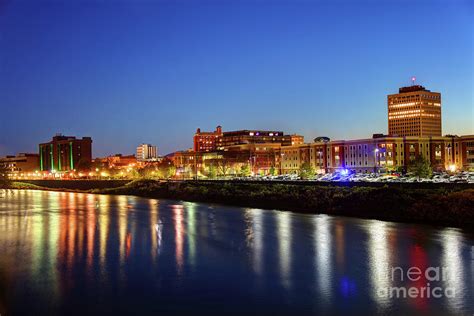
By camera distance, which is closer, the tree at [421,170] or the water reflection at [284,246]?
the water reflection at [284,246]

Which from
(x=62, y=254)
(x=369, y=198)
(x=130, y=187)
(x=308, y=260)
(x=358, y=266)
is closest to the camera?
(x=358, y=266)

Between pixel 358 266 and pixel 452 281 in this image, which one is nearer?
pixel 452 281

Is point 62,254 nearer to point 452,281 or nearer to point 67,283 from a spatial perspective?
point 67,283

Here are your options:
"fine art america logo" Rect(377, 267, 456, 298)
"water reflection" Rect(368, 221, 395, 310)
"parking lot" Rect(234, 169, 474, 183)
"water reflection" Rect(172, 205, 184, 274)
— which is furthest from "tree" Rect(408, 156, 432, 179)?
"fine art america logo" Rect(377, 267, 456, 298)

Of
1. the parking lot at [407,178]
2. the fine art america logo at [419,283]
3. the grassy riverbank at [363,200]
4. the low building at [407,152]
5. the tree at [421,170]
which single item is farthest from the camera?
the low building at [407,152]

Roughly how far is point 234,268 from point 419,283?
8.37 m

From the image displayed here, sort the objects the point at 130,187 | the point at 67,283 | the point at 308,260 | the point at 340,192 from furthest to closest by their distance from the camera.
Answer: the point at 130,187 < the point at 340,192 < the point at 308,260 < the point at 67,283

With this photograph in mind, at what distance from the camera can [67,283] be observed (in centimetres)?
2153

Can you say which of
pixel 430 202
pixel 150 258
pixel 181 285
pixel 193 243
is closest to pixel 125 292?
pixel 181 285

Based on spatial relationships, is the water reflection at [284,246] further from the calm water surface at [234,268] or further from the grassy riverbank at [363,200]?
the grassy riverbank at [363,200]

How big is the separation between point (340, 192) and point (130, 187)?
56960mm

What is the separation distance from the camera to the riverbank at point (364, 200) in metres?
39.3

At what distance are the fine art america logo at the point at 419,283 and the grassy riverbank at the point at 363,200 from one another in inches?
607

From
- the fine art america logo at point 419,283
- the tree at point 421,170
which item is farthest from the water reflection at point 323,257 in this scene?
the tree at point 421,170
